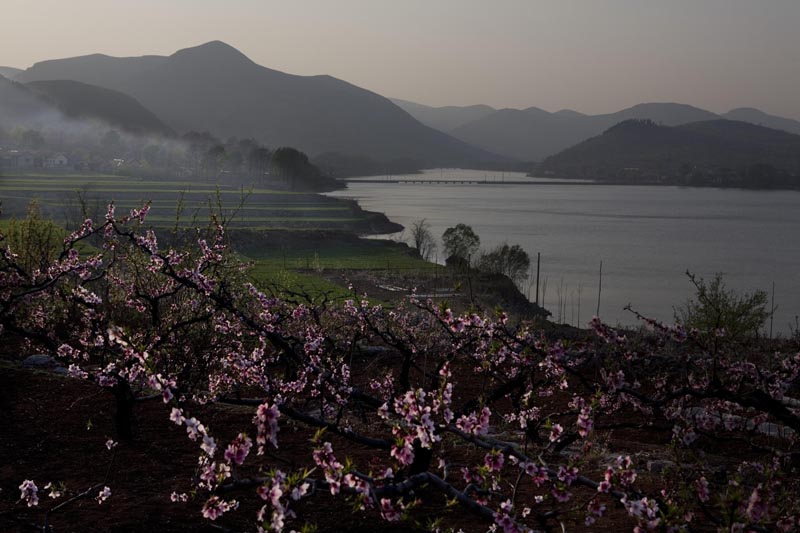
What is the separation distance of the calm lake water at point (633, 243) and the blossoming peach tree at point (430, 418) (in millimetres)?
29112

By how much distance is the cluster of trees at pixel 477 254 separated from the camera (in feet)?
177

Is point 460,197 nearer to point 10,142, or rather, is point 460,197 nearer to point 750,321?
point 10,142

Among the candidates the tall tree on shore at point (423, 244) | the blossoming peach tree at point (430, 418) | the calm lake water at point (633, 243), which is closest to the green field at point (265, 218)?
the tall tree on shore at point (423, 244)

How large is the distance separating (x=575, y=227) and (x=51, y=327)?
103 metres

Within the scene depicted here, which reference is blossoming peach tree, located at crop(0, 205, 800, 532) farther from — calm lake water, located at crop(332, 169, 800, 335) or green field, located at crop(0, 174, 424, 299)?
green field, located at crop(0, 174, 424, 299)

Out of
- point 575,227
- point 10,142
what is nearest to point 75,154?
point 10,142

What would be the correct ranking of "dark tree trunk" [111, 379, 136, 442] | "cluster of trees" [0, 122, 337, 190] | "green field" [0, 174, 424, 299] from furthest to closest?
"cluster of trees" [0, 122, 337, 190]
"green field" [0, 174, 424, 299]
"dark tree trunk" [111, 379, 136, 442]

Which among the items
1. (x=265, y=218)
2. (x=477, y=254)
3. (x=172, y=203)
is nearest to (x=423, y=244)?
(x=477, y=254)

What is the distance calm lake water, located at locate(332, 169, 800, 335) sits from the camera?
54.9m

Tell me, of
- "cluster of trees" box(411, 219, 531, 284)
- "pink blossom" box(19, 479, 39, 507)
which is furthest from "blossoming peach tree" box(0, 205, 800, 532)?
"cluster of trees" box(411, 219, 531, 284)

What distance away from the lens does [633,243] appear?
301 ft

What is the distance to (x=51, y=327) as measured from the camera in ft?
43.9

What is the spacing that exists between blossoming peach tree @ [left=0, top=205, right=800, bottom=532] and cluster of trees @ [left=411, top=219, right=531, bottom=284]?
3497cm

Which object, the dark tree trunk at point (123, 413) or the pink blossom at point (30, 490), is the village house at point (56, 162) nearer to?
the dark tree trunk at point (123, 413)
